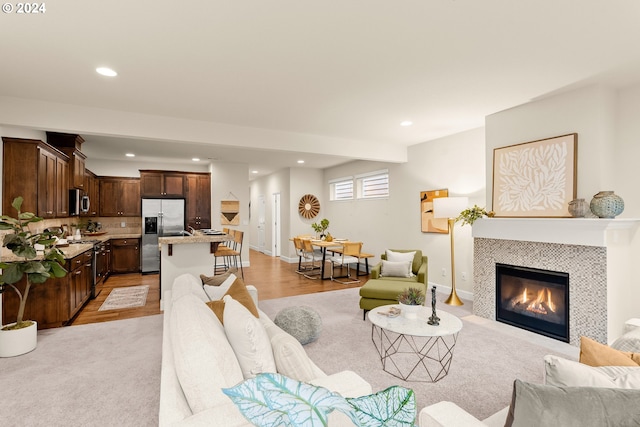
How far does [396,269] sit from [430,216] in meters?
1.50

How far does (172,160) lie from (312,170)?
3582mm

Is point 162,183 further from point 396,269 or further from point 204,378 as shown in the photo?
point 204,378

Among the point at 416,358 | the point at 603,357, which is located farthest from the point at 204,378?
the point at 416,358

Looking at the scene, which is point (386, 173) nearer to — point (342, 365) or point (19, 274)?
point (342, 365)

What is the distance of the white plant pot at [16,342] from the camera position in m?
3.01

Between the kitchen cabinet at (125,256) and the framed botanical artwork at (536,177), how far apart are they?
279 inches

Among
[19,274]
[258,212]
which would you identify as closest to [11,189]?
[19,274]

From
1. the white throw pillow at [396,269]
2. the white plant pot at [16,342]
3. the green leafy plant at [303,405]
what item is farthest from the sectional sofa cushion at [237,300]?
the white throw pillow at [396,269]

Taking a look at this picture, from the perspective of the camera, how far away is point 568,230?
10.6 feet

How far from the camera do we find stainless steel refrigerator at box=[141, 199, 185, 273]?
7039 millimetres

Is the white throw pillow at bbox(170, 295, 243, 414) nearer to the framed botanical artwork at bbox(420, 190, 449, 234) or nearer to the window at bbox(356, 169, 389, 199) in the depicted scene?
the framed botanical artwork at bbox(420, 190, 449, 234)

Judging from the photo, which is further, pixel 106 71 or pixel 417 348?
pixel 417 348

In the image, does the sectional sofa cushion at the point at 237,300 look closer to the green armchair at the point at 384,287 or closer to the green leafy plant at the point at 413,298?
the green leafy plant at the point at 413,298

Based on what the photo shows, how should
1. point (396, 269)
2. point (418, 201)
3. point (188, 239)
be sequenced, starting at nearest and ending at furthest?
point (188, 239), point (396, 269), point (418, 201)
